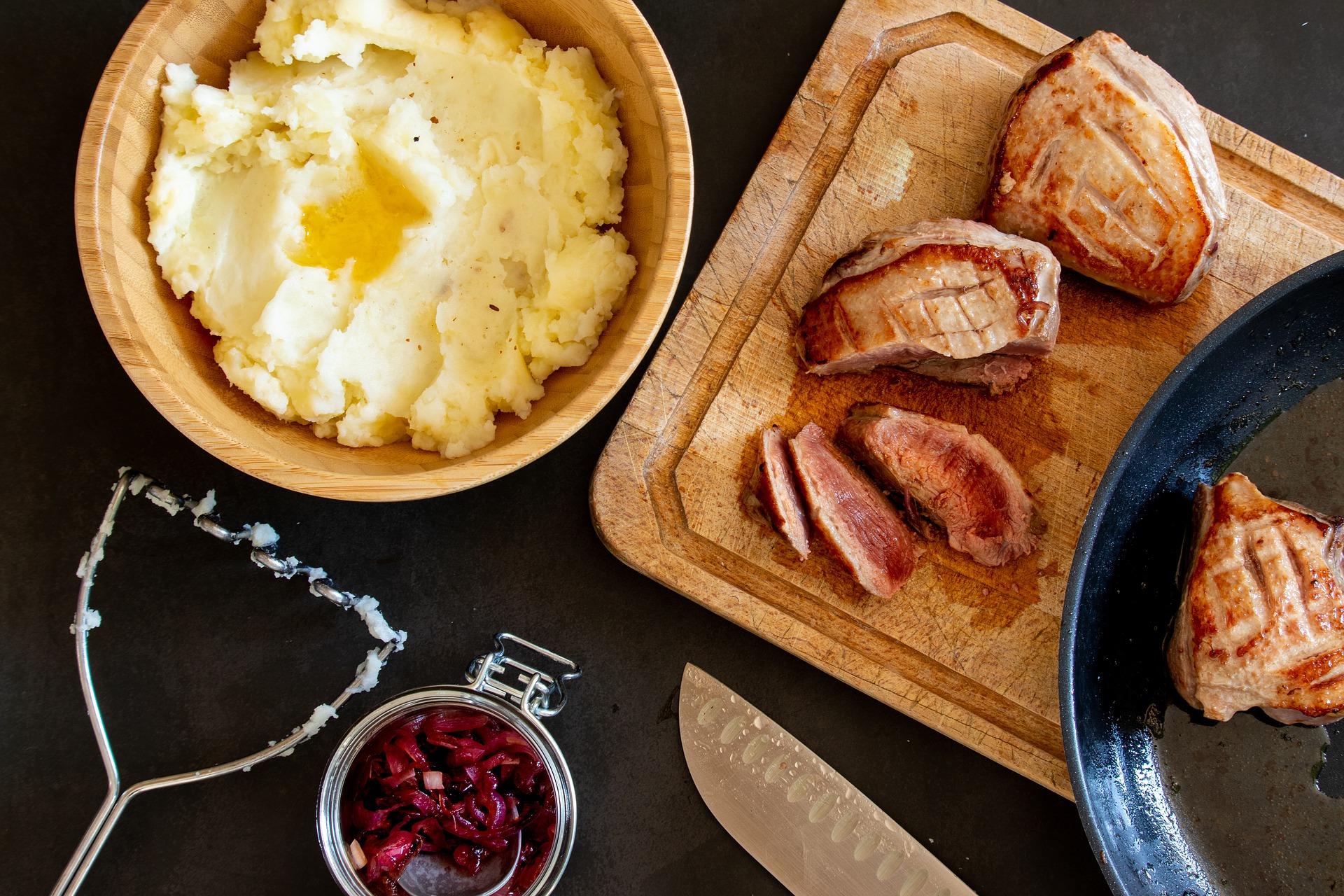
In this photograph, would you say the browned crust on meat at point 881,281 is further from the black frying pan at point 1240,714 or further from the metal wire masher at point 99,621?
the metal wire masher at point 99,621

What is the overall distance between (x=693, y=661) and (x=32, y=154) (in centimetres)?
302

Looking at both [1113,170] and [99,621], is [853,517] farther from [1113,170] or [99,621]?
[99,621]

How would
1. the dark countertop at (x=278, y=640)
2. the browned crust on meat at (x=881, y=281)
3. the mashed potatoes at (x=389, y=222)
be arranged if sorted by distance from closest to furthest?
the mashed potatoes at (x=389, y=222), the browned crust on meat at (x=881, y=281), the dark countertop at (x=278, y=640)

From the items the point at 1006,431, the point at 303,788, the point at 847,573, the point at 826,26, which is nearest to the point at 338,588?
the point at 303,788

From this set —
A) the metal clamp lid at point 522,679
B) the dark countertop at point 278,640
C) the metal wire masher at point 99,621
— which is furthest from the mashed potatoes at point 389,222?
the metal clamp lid at point 522,679

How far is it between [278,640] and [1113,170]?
333cm

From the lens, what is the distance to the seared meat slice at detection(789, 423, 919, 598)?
304 centimetres

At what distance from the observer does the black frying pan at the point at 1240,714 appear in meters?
3.01

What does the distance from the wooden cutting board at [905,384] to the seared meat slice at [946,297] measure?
0.25 m

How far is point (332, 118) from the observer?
2678mm

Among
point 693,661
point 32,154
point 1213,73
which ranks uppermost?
point 1213,73

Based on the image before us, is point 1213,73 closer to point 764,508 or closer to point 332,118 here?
point 764,508

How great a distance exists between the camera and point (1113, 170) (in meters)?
2.94

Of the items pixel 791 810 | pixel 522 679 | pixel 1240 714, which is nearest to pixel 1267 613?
pixel 1240 714
